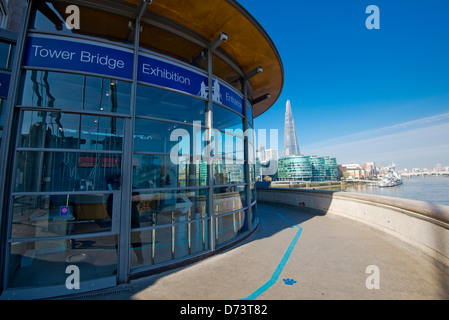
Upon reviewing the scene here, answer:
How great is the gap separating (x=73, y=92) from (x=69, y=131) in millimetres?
788

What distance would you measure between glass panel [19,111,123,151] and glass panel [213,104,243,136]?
278cm

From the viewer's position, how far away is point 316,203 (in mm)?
10227

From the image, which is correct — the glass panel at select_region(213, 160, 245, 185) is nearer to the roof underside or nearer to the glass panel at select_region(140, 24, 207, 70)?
the glass panel at select_region(140, 24, 207, 70)

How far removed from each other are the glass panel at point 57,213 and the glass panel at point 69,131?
1008 millimetres

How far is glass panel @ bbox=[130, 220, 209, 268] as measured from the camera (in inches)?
173

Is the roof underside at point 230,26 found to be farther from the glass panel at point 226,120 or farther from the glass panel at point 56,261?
the glass panel at point 56,261

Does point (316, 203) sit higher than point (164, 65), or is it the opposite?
point (164, 65)

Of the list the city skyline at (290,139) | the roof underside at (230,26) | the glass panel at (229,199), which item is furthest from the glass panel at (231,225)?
the city skyline at (290,139)

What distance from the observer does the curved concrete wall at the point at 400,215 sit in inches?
156

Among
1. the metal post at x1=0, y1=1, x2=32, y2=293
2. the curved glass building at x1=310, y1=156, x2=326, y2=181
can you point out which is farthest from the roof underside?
the curved glass building at x1=310, y1=156, x2=326, y2=181
